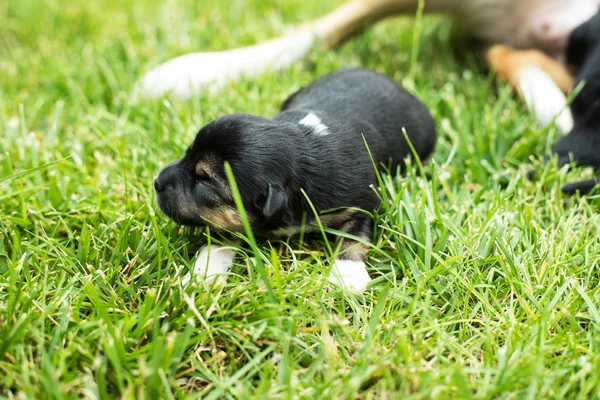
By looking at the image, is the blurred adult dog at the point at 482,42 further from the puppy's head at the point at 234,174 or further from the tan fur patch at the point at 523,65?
the puppy's head at the point at 234,174

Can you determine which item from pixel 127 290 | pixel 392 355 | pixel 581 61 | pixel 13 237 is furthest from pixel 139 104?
pixel 581 61

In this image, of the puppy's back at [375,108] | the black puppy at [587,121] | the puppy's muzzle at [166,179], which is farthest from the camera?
the black puppy at [587,121]

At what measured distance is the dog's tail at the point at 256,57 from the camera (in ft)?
14.2

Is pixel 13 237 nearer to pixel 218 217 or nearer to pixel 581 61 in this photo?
pixel 218 217

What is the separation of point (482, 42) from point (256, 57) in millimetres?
1944

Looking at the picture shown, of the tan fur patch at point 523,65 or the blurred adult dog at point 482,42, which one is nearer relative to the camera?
the blurred adult dog at point 482,42

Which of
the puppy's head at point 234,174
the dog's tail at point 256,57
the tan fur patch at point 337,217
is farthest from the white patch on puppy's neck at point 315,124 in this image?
the dog's tail at point 256,57

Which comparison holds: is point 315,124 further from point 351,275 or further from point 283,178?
point 351,275

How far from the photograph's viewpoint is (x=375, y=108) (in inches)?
133

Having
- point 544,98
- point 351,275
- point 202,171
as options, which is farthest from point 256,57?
point 351,275

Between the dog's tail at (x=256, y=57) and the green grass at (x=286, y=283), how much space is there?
0.16m

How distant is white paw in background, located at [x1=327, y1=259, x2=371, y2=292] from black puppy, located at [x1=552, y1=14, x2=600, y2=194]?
1351 mm

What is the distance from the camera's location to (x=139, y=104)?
13.6 feet

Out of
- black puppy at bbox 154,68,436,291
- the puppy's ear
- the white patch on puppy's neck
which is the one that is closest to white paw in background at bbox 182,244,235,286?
black puppy at bbox 154,68,436,291
